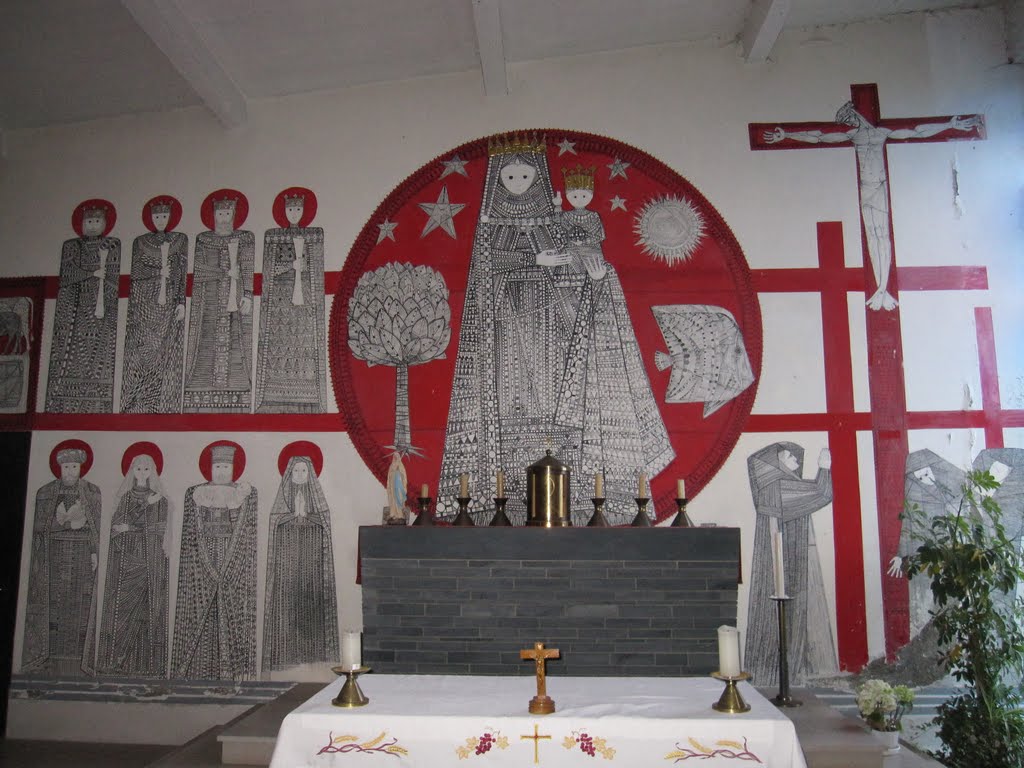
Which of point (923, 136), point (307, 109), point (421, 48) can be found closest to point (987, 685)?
point (923, 136)

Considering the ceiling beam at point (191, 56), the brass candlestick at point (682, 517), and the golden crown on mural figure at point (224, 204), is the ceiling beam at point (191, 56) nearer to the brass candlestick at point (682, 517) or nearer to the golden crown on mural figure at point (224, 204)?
the golden crown on mural figure at point (224, 204)

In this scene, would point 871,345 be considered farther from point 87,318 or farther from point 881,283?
point 87,318

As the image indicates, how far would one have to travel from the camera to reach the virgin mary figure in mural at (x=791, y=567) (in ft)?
15.0

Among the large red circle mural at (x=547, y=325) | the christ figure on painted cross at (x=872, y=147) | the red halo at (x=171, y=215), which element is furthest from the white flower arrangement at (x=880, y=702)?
the red halo at (x=171, y=215)

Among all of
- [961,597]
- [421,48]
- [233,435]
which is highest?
[421,48]

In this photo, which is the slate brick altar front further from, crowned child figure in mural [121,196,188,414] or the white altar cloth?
crowned child figure in mural [121,196,188,414]

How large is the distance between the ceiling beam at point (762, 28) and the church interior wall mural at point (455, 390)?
43 cm

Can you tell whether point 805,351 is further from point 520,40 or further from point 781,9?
point 520,40

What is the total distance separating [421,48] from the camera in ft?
16.4

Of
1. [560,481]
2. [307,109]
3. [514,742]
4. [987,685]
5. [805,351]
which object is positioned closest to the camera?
[514,742]

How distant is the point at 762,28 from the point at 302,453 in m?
3.75

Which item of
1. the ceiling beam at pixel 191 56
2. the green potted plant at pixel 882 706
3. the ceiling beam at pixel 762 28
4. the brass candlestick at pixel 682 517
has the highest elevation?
the ceiling beam at pixel 762 28

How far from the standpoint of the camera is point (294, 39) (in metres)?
4.82

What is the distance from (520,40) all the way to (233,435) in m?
3.00
